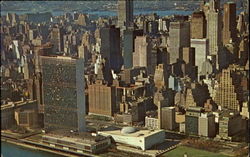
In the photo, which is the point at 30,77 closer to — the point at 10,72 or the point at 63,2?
the point at 10,72

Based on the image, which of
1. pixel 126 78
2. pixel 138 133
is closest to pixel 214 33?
pixel 126 78

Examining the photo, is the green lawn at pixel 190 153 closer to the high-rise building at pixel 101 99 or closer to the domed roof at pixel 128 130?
the domed roof at pixel 128 130

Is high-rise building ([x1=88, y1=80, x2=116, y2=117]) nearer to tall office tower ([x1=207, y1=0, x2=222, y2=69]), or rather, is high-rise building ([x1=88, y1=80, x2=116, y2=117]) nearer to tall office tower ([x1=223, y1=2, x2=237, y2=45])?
tall office tower ([x1=223, y1=2, x2=237, y2=45])

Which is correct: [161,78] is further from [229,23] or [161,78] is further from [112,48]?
[229,23]

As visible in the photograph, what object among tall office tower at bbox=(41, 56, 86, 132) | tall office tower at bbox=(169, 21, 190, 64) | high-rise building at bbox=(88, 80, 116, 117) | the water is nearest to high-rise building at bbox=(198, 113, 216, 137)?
high-rise building at bbox=(88, 80, 116, 117)

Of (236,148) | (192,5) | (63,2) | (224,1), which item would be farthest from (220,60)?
(63,2)

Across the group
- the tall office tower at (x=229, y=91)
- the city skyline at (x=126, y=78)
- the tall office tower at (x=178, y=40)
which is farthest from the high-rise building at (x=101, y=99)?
the tall office tower at (x=229, y=91)
